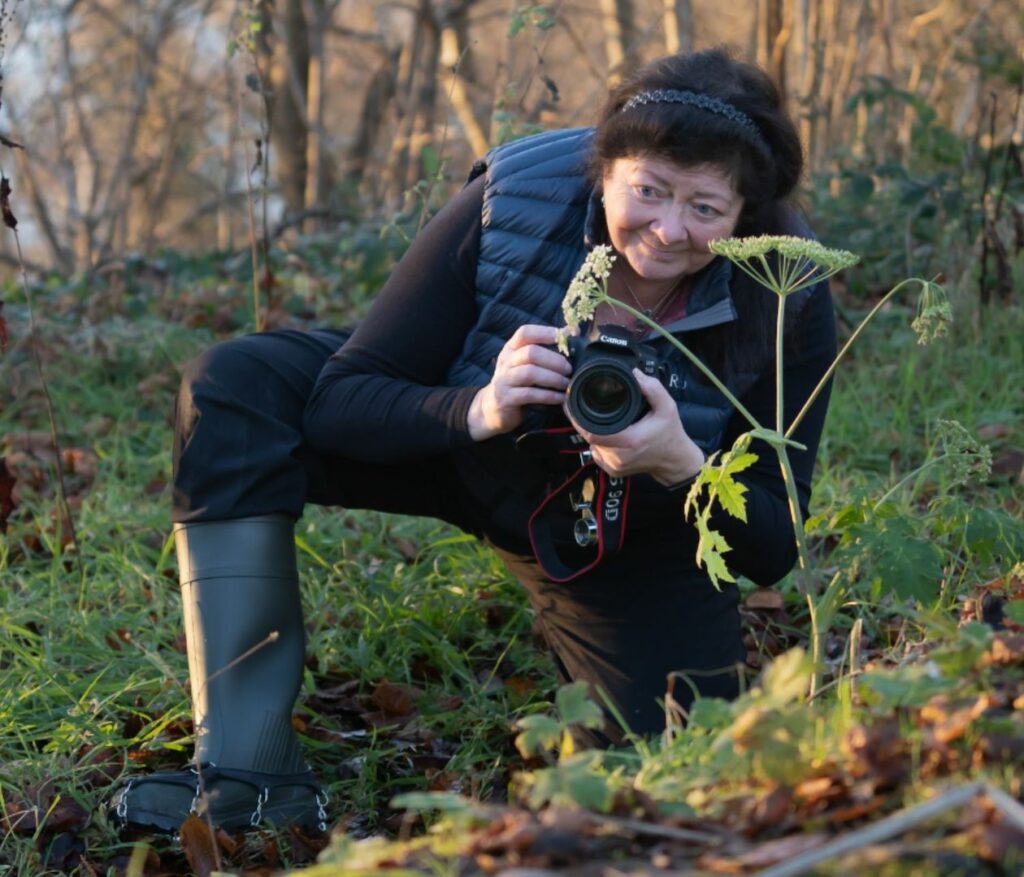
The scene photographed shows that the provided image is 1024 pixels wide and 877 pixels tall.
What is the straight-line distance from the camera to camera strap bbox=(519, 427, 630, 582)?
7.59ft

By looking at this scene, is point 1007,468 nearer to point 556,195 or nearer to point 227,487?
point 556,195

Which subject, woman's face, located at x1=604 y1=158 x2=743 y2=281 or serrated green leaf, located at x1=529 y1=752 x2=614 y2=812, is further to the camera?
woman's face, located at x1=604 y1=158 x2=743 y2=281

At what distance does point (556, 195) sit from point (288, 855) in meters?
1.20

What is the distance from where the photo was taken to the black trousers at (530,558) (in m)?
2.37

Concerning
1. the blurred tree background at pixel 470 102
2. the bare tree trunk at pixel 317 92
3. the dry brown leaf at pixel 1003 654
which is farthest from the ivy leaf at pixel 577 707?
the bare tree trunk at pixel 317 92

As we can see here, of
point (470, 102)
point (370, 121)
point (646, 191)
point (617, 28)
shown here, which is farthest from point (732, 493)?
point (370, 121)

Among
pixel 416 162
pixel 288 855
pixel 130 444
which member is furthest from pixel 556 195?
pixel 416 162

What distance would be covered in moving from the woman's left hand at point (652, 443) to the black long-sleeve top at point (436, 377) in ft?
0.90

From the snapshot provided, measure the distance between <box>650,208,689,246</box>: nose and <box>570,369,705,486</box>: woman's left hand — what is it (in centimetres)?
27

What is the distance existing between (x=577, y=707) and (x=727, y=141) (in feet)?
3.66

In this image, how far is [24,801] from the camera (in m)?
2.23

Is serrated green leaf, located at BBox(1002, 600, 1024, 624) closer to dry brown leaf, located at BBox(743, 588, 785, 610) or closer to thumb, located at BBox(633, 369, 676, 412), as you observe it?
thumb, located at BBox(633, 369, 676, 412)

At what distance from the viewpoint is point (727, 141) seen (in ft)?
7.18

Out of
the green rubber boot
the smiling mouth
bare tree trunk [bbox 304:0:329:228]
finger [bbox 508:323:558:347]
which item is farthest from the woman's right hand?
bare tree trunk [bbox 304:0:329:228]
